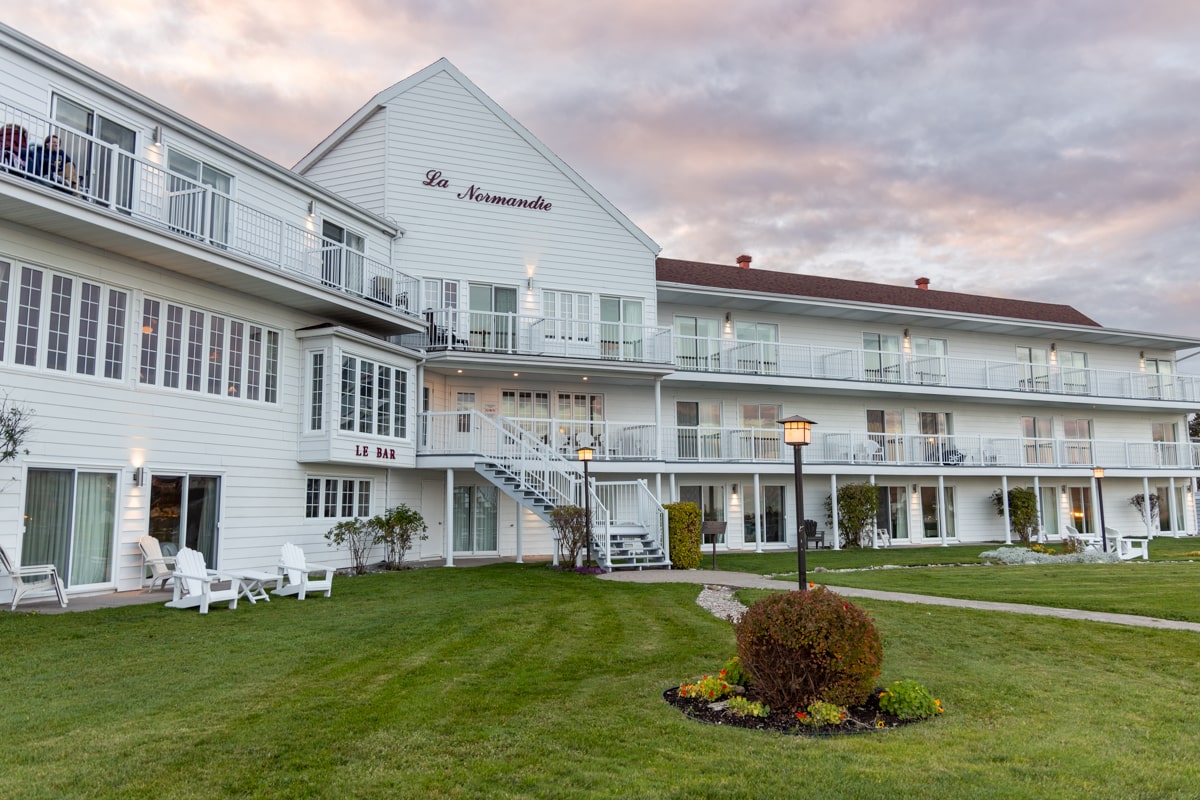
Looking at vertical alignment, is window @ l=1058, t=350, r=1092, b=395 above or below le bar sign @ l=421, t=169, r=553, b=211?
below

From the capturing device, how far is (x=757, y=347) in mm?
25984

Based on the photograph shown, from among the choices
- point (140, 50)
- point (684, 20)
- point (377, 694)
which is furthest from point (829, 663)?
point (140, 50)

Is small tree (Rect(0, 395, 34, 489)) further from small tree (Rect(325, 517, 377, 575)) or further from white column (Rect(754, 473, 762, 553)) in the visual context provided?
white column (Rect(754, 473, 762, 553))

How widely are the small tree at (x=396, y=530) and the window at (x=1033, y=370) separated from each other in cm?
2325

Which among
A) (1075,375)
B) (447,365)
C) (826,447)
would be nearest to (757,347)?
(826,447)

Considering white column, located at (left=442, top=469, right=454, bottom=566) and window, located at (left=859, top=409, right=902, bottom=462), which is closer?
white column, located at (left=442, top=469, right=454, bottom=566)

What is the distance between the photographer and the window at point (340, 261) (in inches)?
703

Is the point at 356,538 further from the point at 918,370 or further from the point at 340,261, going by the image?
the point at 918,370

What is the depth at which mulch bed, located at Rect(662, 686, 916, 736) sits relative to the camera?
5809 mm

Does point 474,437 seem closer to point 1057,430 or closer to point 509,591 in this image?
point 509,591

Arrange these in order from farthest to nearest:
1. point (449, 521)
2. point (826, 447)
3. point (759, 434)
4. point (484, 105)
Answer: point (826, 447), point (759, 434), point (484, 105), point (449, 521)

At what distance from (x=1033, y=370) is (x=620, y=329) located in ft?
58.9

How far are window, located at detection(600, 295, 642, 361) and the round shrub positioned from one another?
53.8ft

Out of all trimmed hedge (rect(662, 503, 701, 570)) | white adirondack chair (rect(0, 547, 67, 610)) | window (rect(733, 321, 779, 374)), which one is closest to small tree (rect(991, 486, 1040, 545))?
window (rect(733, 321, 779, 374))
